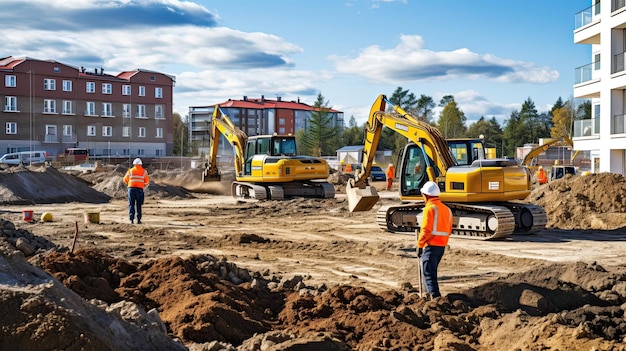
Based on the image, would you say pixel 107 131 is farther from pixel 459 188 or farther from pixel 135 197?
pixel 459 188

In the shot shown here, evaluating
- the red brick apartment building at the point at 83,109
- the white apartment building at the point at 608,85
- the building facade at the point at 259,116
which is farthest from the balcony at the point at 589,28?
the building facade at the point at 259,116

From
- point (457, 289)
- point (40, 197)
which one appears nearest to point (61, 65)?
point (40, 197)

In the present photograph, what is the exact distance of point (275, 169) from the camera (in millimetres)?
25453

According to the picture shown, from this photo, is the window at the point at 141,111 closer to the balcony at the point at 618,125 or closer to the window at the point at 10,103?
the window at the point at 10,103

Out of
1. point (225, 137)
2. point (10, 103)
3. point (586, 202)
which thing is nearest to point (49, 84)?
point (10, 103)

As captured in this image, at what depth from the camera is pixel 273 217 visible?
880 inches

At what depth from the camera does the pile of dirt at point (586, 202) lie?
778 inches

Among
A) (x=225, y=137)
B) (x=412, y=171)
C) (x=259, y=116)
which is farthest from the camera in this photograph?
(x=259, y=116)

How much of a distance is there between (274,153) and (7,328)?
21324 millimetres

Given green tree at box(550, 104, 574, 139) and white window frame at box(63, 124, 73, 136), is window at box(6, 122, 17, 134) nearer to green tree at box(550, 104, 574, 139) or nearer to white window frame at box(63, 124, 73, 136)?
white window frame at box(63, 124, 73, 136)

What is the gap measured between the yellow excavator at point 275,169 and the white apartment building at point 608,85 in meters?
14.4

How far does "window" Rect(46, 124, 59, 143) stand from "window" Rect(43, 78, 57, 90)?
3588mm

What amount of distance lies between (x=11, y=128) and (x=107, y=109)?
32.9ft

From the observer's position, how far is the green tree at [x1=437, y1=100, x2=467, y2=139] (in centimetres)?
9319
